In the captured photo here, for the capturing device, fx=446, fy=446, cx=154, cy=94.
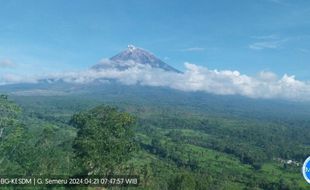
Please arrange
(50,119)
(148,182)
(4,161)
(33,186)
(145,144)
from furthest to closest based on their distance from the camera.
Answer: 1. (50,119)
2. (145,144)
3. (148,182)
4. (4,161)
5. (33,186)

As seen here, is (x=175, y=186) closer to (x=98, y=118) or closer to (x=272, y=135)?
(x=98, y=118)

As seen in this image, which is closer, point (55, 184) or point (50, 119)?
point (55, 184)

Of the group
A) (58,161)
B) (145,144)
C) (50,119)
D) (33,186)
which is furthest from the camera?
(50,119)

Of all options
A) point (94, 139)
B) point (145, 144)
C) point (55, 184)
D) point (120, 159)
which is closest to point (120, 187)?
point (120, 159)

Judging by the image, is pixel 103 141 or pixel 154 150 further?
pixel 154 150

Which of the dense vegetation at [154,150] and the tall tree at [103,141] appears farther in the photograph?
the dense vegetation at [154,150]

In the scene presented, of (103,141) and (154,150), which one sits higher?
(103,141)

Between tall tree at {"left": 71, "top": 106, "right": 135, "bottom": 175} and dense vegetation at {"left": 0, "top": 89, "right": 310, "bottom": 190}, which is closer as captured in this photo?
tall tree at {"left": 71, "top": 106, "right": 135, "bottom": 175}

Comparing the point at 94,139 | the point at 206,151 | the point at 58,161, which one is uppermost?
the point at 94,139
